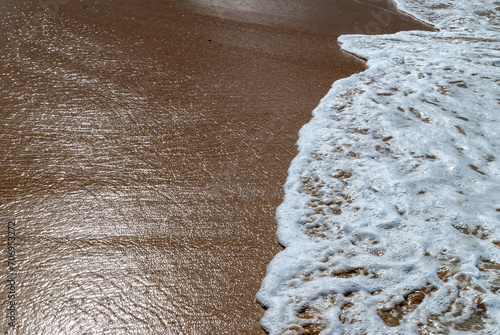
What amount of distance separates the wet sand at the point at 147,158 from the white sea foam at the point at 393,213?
196 mm

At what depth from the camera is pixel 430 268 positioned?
216 cm

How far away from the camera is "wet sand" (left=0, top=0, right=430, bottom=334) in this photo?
75.6 inches

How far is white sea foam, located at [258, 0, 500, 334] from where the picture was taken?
1945mm

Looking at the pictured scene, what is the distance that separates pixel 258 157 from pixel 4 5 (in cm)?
413

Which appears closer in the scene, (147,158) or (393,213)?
(393,213)

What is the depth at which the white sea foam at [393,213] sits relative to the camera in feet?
6.38

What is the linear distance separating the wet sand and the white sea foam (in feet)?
0.64

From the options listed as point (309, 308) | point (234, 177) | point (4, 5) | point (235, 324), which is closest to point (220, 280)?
point (235, 324)

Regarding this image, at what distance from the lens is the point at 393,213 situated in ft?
8.23

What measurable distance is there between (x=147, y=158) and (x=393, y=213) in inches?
68.8

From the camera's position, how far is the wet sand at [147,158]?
1.92 m

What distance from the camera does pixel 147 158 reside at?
2.72 meters

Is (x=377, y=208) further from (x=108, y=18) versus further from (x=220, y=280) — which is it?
(x=108, y=18)

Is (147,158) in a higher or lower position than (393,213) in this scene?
higher
